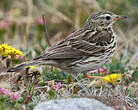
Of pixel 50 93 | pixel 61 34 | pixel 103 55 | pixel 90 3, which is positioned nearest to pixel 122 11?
pixel 90 3

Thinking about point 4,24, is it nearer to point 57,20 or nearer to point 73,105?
point 57,20

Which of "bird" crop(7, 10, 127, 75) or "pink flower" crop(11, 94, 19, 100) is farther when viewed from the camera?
"bird" crop(7, 10, 127, 75)

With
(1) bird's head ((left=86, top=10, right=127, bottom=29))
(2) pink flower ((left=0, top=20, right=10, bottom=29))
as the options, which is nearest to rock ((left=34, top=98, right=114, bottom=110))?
(1) bird's head ((left=86, top=10, right=127, bottom=29))

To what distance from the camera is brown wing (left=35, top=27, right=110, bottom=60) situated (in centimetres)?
552

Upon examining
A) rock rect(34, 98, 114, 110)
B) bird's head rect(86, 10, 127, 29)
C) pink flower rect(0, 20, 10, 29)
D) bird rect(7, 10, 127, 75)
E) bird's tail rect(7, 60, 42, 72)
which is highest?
pink flower rect(0, 20, 10, 29)

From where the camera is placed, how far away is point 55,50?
5.57 meters

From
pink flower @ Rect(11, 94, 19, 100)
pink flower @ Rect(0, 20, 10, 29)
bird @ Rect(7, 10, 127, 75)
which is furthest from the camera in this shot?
pink flower @ Rect(0, 20, 10, 29)

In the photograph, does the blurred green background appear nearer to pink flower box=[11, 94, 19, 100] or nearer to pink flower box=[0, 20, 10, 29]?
pink flower box=[0, 20, 10, 29]

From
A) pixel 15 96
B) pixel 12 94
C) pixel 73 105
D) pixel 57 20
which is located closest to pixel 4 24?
pixel 57 20

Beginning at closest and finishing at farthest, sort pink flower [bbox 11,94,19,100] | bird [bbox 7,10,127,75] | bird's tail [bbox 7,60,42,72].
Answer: pink flower [bbox 11,94,19,100]
bird's tail [bbox 7,60,42,72]
bird [bbox 7,10,127,75]

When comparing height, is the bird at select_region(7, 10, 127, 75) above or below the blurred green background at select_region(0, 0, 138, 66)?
below

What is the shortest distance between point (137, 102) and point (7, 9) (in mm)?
6953

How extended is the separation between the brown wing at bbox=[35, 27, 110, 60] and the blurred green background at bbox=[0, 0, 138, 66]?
293 cm

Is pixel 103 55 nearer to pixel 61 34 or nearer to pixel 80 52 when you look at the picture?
pixel 80 52
